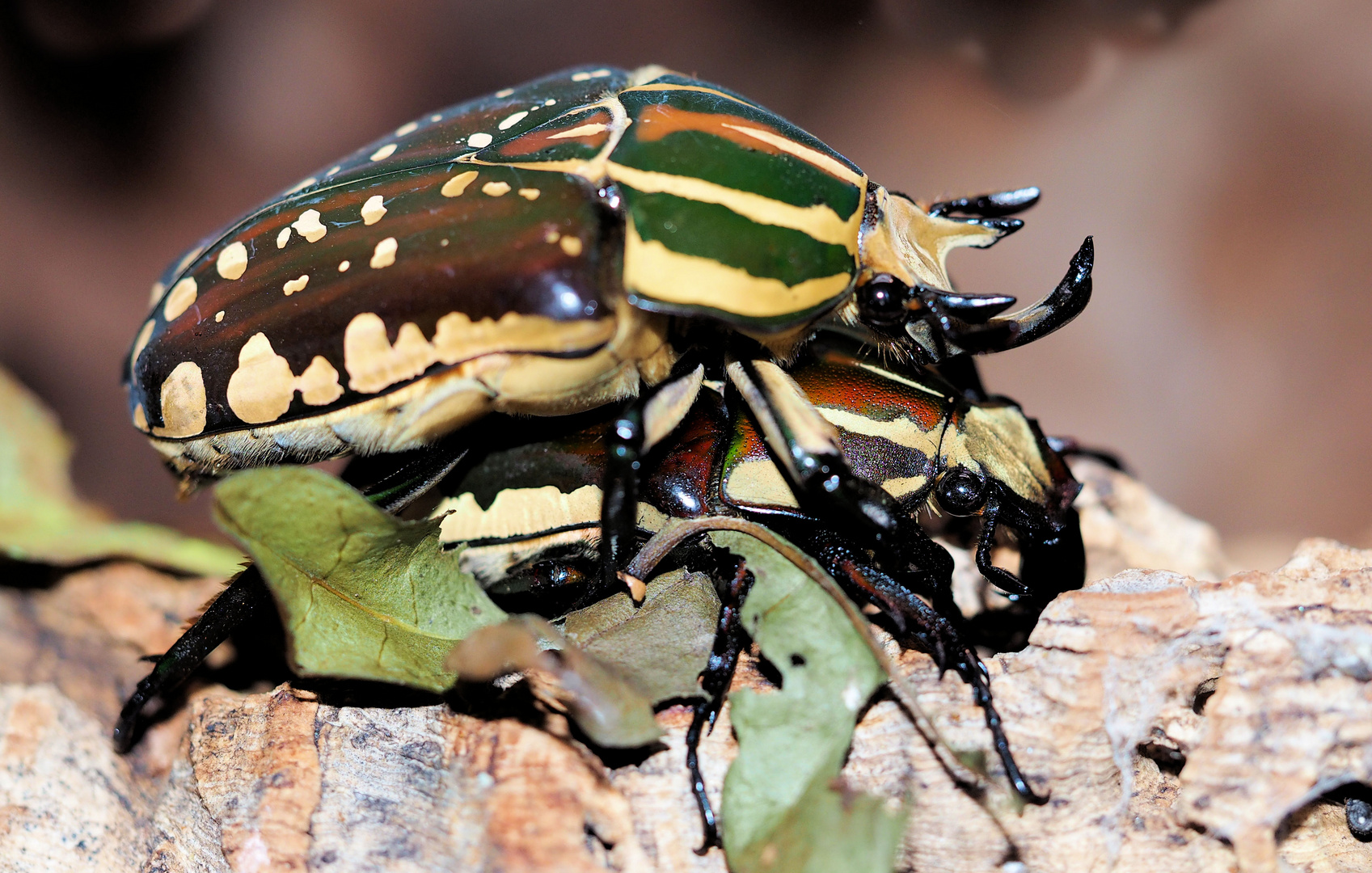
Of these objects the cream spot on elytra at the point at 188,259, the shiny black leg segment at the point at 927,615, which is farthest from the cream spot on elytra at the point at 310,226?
the shiny black leg segment at the point at 927,615

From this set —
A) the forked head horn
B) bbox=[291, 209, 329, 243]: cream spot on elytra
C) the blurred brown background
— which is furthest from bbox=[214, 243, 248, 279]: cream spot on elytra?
the blurred brown background

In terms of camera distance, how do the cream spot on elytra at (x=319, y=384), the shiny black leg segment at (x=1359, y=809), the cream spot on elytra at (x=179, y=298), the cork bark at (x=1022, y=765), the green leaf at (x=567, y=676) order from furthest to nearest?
1. the cream spot on elytra at (x=179, y=298)
2. the cream spot on elytra at (x=319, y=384)
3. the shiny black leg segment at (x=1359, y=809)
4. the cork bark at (x=1022, y=765)
5. the green leaf at (x=567, y=676)

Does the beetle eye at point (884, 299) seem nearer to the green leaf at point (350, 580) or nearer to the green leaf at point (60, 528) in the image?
the green leaf at point (350, 580)

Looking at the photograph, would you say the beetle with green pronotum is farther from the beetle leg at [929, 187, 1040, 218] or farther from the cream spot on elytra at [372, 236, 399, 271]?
the beetle leg at [929, 187, 1040, 218]

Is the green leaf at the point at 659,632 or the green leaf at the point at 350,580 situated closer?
the green leaf at the point at 350,580

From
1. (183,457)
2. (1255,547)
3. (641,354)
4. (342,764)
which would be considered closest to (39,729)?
(183,457)

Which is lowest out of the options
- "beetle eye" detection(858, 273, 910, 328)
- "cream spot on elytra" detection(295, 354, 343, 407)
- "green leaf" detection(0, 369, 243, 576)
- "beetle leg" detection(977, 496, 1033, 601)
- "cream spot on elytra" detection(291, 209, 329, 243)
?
"green leaf" detection(0, 369, 243, 576)

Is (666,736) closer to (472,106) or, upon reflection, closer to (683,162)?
(683,162)
